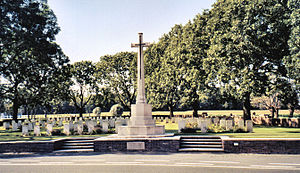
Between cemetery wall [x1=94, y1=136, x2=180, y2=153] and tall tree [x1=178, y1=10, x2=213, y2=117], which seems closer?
cemetery wall [x1=94, y1=136, x2=180, y2=153]

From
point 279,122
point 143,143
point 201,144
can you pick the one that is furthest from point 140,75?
point 279,122

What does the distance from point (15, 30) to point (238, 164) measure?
71.0 ft

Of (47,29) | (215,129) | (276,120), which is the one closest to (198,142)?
(215,129)

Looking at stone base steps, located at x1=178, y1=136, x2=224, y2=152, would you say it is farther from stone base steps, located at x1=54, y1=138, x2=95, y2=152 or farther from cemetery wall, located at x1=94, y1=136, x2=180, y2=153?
stone base steps, located at x1=54, y1=138, x2=95, y2=152

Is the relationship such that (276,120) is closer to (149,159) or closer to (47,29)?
(149,159)

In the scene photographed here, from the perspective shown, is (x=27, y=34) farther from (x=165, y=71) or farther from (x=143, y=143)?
(x=165, y=71)

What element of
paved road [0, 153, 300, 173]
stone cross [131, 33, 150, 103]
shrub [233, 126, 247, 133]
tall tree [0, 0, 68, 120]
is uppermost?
tall tree [0, 0, 68, 120]

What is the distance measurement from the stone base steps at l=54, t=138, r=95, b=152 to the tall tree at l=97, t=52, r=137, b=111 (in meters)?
32.2

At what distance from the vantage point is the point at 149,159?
35.9 feet

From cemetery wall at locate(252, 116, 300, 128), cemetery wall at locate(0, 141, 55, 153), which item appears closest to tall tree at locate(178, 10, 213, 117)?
cemetery wall at locate(252, 116, 300, 128)

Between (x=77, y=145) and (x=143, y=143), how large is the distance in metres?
4.06

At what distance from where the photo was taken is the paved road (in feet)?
29.4

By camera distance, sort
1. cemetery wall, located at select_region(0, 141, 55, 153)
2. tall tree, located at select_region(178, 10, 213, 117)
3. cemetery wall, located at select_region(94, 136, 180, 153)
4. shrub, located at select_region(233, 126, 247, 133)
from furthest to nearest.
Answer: tall tree, located at select_region(178, 10, 213, 117), shrub, located at select_region(233, 126, 247, 133), cemetery wall, located at select_region(0, 141, 55, 153), cemetery wall, located at select_region(94, 136, 180, 153)

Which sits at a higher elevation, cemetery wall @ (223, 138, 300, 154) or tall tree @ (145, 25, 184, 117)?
tall tree @ (145, 25, 184, 117)
